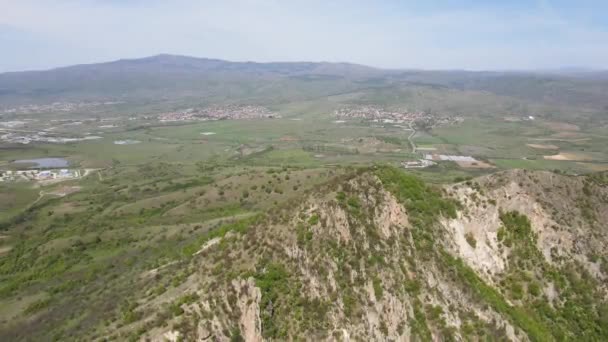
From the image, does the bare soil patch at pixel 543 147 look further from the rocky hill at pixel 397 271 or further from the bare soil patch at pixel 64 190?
the bare soil patch at pixel 64 190

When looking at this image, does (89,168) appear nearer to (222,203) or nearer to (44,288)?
(222,203)

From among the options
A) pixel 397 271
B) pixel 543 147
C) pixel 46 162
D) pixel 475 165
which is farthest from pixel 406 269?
pixel 543 147

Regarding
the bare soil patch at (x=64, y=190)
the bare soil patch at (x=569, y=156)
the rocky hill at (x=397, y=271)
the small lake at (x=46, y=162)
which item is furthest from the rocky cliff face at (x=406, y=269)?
the small lake at (x=46, y=162)

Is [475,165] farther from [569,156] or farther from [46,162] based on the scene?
[46,162]

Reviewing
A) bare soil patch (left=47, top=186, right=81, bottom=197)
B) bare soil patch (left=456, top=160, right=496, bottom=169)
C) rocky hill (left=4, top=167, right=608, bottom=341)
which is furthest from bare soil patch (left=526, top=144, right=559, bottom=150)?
bare soil patch (left=47, top=186, right=81, bottom=197)

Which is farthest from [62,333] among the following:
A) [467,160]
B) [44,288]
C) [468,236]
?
[467,160]

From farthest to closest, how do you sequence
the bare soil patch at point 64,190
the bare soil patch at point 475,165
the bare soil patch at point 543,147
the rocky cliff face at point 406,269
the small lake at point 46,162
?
the bare soil patch at point 543,147 → the small lake at point 46,162 → the bare soil patch at point 475,165 → the bare soil patch at point 64,190 → the rocky cliff face at point 406,269

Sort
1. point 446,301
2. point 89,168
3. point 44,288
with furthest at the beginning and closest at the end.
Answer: point 89,168 < point 44,288 < point 446,301

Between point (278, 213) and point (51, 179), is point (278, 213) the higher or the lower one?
the higher one
